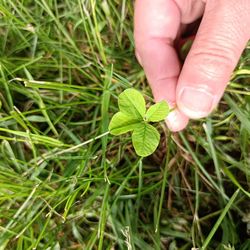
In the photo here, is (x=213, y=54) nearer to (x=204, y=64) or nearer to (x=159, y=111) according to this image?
(x=204, y=64)

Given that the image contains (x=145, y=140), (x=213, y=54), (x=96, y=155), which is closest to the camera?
(x=145, y=140)

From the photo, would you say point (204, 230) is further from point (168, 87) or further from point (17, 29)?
point (17, 29)

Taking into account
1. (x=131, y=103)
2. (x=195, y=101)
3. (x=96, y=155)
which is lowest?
(x=96, y=155)

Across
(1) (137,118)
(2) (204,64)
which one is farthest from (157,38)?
(1) (137,118)

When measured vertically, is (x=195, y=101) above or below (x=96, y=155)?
above

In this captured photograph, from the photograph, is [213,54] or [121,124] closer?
[121,124]

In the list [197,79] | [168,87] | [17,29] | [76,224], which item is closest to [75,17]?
[17,29]
